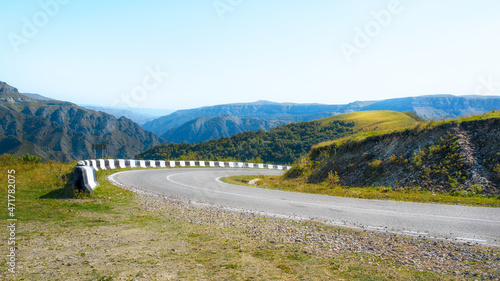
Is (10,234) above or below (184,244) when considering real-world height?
above

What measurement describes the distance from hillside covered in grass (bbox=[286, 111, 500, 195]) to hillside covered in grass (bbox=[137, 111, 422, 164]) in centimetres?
5808

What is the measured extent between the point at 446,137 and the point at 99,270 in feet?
47.8

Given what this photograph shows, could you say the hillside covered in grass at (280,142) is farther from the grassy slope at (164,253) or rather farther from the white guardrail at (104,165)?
the grassy slope at (164,253)

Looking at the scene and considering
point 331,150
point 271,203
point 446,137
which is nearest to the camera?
point 271,203

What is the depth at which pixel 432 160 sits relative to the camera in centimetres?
1363

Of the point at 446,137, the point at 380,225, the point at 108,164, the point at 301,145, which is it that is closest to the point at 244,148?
the point at 301,145

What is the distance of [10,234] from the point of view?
5453mm

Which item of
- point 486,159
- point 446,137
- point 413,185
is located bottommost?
point 413,185

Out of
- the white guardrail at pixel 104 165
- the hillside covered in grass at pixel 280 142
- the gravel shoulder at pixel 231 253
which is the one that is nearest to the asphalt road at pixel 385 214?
the gravel shoulder at pixel 231 253

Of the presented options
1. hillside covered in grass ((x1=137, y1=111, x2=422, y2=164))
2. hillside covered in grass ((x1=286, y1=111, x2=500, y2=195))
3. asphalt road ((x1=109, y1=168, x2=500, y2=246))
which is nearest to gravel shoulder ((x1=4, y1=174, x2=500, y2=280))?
asphalt road ((x1=109, y1=168, x2=500, y2=246))

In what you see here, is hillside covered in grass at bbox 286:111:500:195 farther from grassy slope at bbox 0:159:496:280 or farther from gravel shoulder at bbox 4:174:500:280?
grassy slope at bbox 0:159:496:280

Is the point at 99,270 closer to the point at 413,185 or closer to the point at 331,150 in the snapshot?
the point at 413,185

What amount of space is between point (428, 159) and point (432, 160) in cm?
19

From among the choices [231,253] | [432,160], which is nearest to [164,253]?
[231,253]
